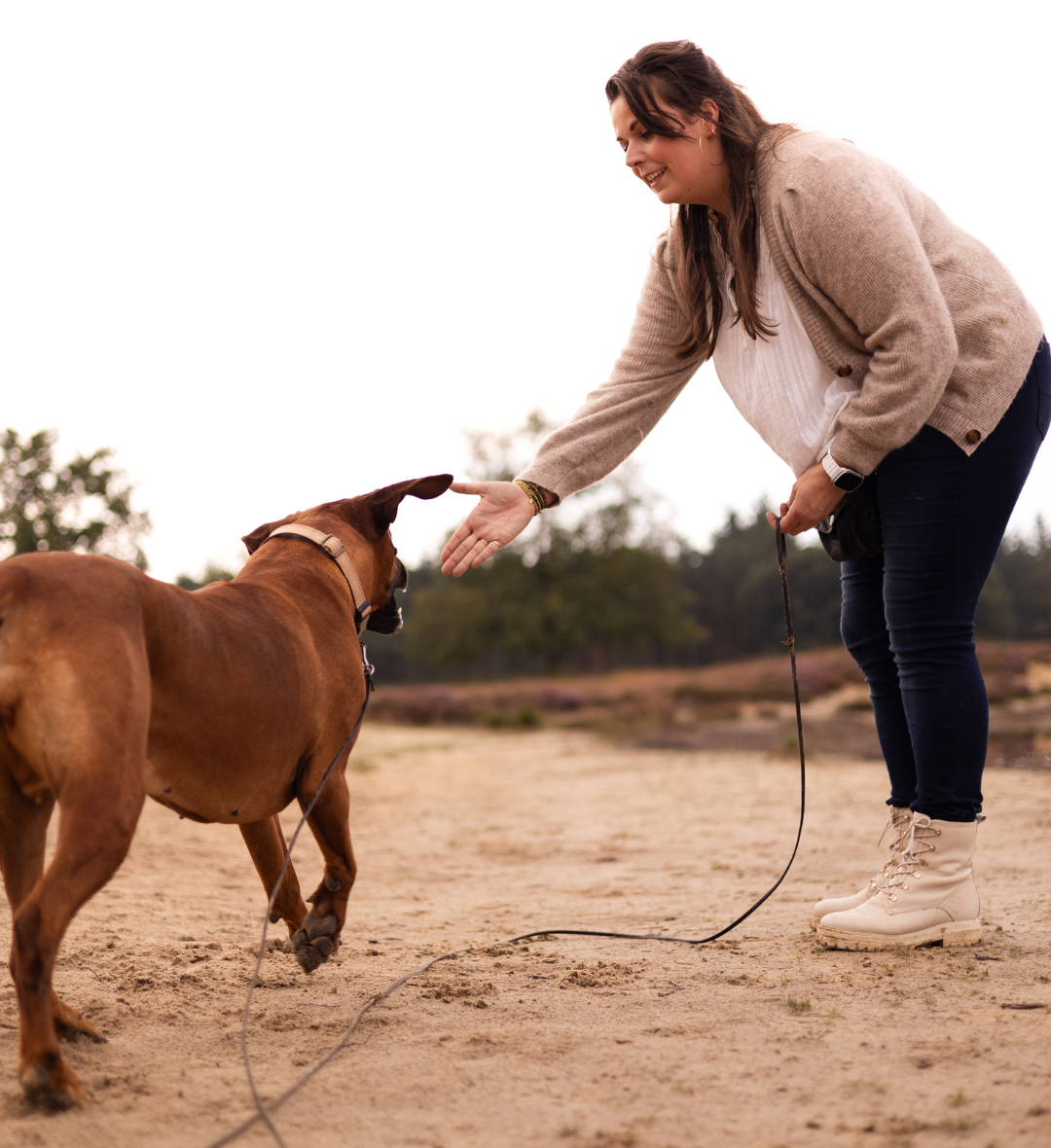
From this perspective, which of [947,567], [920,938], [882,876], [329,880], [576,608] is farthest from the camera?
[576,608]

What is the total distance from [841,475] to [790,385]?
369 mm

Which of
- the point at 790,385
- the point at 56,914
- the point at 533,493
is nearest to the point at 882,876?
the point at 790,385

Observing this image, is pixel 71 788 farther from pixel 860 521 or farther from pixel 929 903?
pixel 929 903

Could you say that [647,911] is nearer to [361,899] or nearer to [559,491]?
[361,899]

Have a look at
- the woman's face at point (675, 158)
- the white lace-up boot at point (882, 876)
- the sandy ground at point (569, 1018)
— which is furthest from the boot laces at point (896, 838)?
the woman's face at point (675, 158)

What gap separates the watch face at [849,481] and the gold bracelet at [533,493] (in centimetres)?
105

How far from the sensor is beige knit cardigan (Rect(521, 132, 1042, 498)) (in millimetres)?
2795

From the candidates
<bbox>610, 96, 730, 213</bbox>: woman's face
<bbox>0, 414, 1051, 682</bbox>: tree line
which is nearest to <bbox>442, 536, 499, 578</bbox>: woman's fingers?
<bbox>610, 96, 730, 213</bbox>: woman's face

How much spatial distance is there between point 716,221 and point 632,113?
18.3 inches

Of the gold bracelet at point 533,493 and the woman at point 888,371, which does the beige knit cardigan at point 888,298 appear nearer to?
the woman at point 888,371

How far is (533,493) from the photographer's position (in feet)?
11.7

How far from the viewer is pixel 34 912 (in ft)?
6.17

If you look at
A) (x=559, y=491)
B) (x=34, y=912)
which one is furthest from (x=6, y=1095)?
(x=559, y=491)

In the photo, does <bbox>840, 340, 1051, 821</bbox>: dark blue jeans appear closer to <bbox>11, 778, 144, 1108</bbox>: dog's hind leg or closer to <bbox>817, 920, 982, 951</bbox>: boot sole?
<bbox>817, 920, 982, 951</bbox>: boot sole
